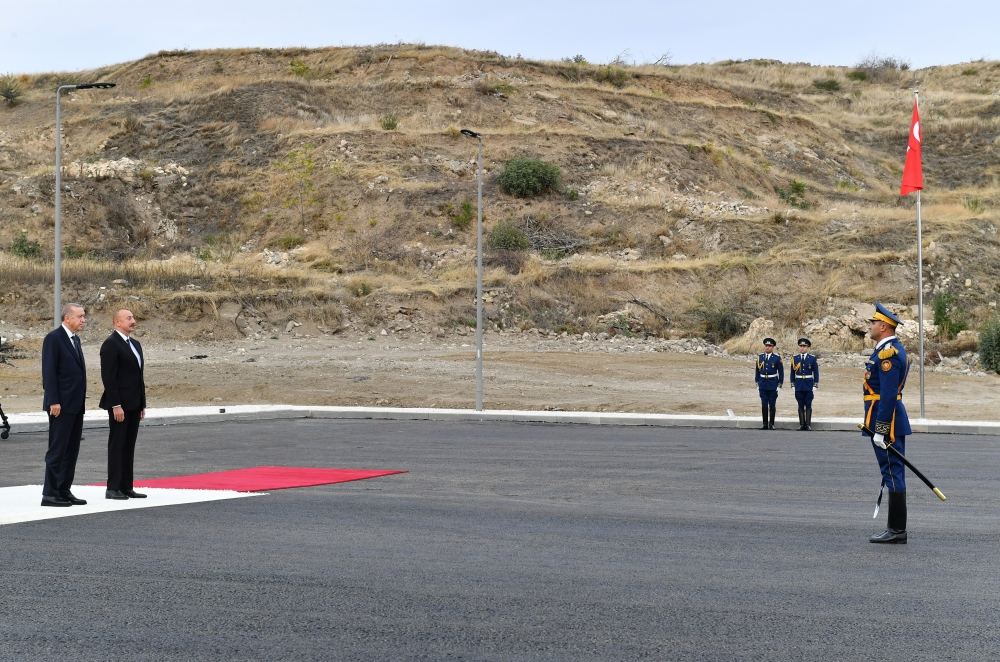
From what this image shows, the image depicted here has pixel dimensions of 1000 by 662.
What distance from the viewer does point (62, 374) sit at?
1156 centimetres

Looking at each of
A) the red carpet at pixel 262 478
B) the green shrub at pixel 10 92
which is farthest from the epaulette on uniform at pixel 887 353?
the green shrub at pixel 10 92

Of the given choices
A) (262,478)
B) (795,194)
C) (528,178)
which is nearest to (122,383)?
(262,478)

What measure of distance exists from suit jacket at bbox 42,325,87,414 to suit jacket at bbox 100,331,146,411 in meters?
0.31

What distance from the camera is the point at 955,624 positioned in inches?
277

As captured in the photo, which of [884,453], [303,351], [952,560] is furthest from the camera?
[303,351]

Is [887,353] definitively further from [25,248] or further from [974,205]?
[974,205]

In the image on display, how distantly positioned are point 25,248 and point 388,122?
22.0 metres

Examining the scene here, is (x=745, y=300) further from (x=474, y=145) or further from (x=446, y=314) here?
(x=474, y=145)

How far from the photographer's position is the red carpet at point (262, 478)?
14297 mm

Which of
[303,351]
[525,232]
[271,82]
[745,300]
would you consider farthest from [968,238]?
[271,82]

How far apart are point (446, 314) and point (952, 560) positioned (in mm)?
39524

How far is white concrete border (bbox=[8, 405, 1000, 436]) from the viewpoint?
2370 centimetres

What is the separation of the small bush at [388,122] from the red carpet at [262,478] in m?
51.5

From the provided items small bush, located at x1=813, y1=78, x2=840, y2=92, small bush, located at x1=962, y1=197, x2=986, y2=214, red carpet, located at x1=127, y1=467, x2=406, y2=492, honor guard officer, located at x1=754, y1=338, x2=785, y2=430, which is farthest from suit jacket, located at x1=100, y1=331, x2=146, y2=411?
small bush, located at x1=813, y1=78, x2=840, y2=92
